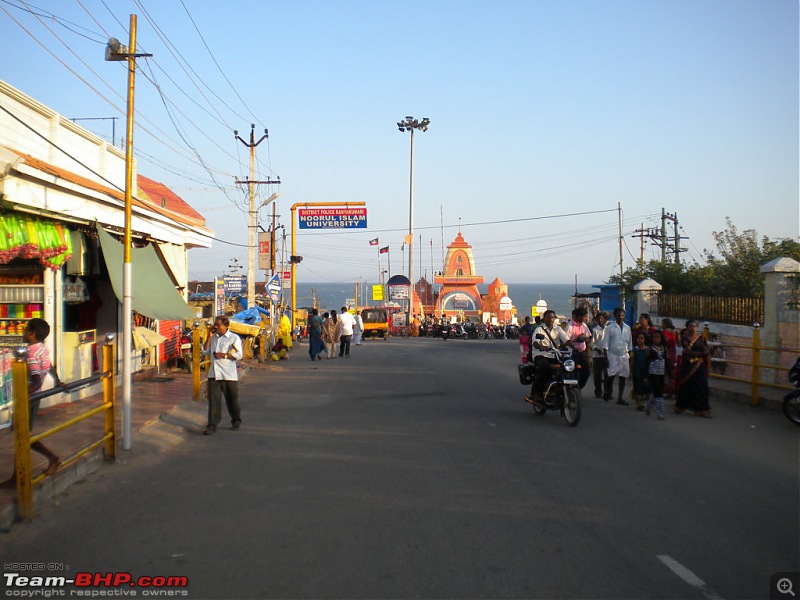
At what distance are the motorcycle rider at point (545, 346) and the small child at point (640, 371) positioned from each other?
1.76 m

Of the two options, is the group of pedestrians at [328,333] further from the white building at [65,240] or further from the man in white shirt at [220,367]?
the man in white shirt at [220,367]

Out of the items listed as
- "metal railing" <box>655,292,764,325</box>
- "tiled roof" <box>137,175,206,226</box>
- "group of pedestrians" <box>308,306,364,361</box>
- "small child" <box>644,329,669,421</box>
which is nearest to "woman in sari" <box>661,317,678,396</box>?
"small child" <box>644,329,669,421</box>

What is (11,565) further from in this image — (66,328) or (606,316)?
(606,316)

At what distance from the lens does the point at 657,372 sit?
38.5 feet

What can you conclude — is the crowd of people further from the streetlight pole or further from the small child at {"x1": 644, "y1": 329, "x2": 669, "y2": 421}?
the streetlight pole

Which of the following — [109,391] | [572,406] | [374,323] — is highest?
[374,323]

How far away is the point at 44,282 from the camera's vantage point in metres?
12.0

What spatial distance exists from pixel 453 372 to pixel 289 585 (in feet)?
49.7

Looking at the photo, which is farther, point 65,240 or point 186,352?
point 186,352

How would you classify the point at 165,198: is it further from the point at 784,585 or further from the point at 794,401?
the point at 784,585

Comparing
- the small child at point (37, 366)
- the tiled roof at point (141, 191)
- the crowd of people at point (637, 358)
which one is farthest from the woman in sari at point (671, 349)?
the tiled roof at point (141, 191)

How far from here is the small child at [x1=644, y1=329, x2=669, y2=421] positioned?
38.0 feet

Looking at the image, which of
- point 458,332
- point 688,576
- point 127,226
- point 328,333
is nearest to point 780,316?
point 688,576

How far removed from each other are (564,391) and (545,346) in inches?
32.9
